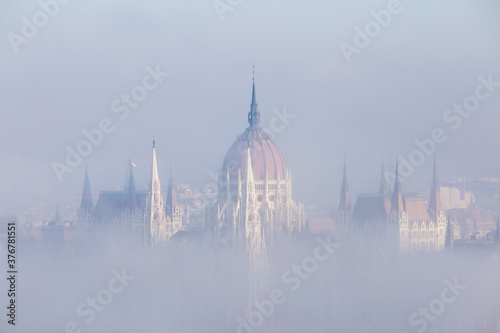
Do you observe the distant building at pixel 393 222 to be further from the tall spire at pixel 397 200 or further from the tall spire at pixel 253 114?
the tall spire at pixel 253 114

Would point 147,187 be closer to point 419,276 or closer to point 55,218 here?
point 55,218

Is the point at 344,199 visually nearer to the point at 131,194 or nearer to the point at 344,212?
the point at 344,212

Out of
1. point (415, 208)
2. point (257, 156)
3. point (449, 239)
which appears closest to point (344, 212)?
point (415, 208)

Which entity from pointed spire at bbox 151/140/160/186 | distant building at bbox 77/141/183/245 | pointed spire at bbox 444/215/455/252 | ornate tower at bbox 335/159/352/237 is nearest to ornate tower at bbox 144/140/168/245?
distant building at bbox 77/141/183/245

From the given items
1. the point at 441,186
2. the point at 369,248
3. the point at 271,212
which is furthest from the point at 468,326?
the point at 441,186

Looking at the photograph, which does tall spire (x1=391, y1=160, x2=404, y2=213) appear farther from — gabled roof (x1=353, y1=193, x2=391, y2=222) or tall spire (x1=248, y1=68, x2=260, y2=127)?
tall spire (x1=248, y1=68, x2=260, y2=127)

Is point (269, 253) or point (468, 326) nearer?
point (468, 326)

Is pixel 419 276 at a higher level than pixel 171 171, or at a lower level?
lower

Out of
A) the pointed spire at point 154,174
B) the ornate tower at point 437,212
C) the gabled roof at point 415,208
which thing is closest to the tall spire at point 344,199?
the gabled roof at point 415,208
